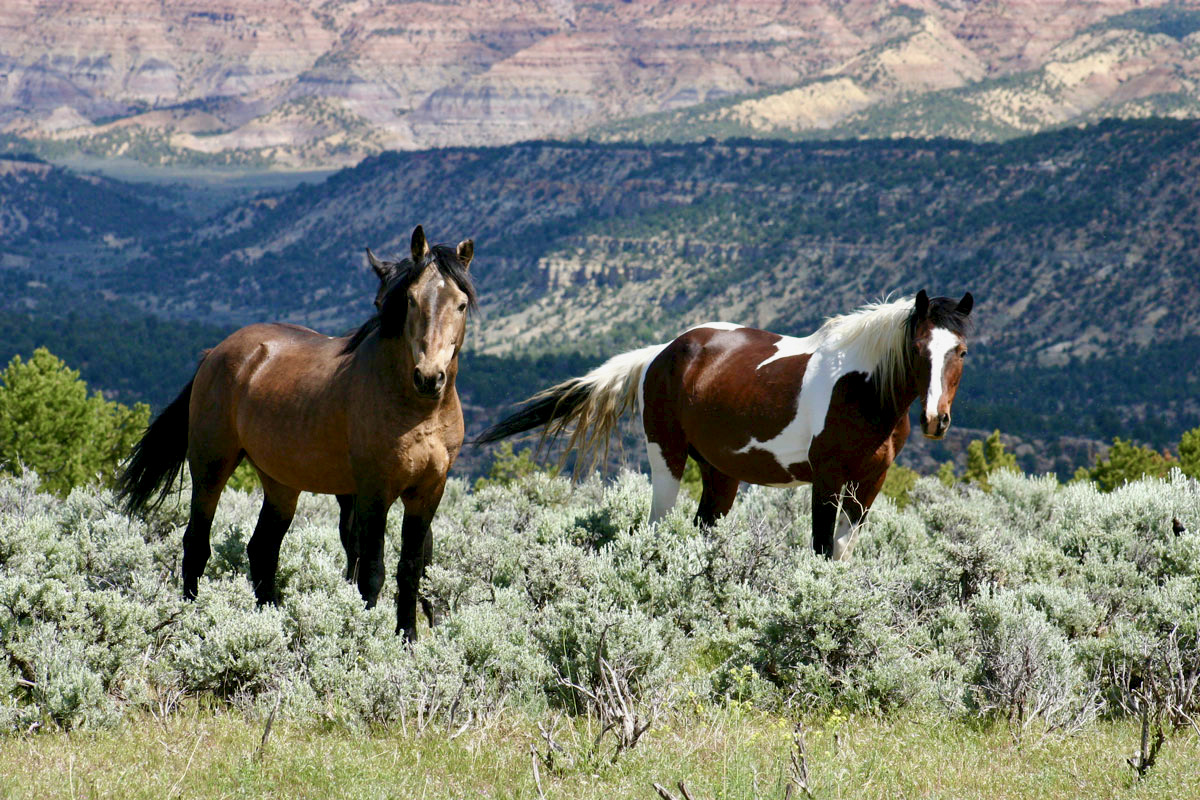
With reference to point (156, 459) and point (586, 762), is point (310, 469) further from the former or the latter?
point (586, 762)

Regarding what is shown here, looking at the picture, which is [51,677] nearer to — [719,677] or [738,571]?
[719,677]

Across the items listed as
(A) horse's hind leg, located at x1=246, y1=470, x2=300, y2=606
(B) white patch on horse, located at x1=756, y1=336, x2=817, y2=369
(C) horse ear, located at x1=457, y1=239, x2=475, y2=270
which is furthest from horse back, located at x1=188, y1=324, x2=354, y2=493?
(B) white patch on horse, located at x1=756, y1=336, x2=817, y2=369

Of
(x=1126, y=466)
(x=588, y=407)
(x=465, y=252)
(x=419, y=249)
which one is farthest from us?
(x=1126, y=466)

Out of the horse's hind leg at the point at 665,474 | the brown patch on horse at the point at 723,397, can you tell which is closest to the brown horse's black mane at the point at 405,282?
the brown patch on horse at the point at 723,397

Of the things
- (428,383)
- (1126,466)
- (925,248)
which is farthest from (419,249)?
(925,248)

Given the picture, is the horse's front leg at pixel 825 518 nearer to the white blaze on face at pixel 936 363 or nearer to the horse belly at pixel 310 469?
the white blaze on face at pixel 936 363

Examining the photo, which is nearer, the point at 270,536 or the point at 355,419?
the point at 355,419

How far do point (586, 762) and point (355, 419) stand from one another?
293 cm

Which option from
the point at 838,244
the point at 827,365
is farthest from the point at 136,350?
the point at 827,365

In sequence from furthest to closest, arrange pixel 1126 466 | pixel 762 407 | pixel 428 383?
pixel 1126 466
pixel 762 407
pixel 428 383

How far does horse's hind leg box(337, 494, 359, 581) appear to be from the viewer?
361 inches

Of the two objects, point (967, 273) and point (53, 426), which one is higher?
point (53, 426)

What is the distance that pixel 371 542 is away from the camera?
7895 mm

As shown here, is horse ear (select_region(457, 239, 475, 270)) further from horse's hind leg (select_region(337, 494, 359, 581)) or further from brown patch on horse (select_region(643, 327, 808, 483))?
brown patch on horse (select_region(643, 327, 808, 483))
